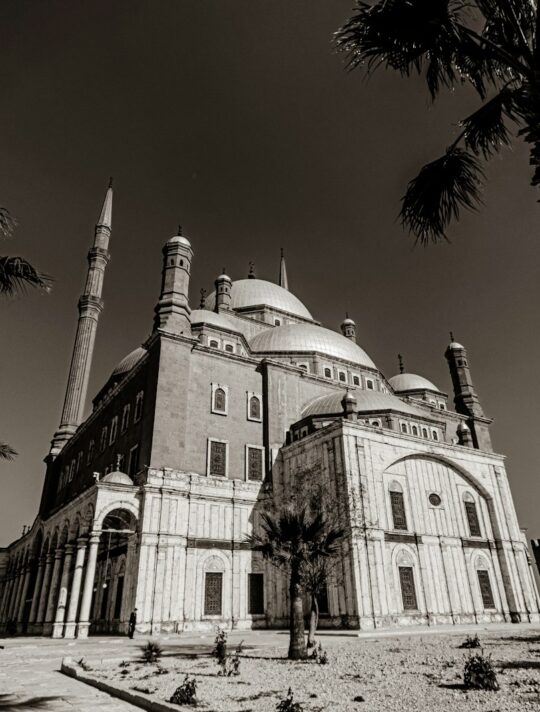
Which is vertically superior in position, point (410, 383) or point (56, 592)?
point (410, 383)

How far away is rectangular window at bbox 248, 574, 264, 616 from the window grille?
16.8ft

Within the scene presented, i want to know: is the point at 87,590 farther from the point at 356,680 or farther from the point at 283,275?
the point at 283,275

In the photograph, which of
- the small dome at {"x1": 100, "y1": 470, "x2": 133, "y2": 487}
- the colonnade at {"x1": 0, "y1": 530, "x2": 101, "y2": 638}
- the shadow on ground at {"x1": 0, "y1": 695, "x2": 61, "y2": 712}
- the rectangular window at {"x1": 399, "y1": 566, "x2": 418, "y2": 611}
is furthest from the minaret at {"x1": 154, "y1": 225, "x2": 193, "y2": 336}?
the shadow on ground at {"x1": 0, "y1": 695, "x2": 61, "y2": 712}

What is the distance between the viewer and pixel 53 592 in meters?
25.8

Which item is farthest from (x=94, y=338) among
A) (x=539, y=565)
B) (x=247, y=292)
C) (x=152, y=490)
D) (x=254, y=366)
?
(x=539, y=565)

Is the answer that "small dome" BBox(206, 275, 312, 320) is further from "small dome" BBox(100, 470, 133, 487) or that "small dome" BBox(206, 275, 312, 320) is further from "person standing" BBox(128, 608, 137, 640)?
"person standing" BBox(128, 608, 137, 640)

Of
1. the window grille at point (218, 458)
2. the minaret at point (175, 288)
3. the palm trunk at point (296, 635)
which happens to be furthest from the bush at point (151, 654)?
the minaret at point (175, 288)

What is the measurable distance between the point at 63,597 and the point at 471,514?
20.4 meters

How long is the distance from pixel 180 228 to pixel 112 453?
14859 millimetres

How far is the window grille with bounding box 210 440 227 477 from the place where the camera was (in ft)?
84.2

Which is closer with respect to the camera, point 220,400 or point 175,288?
point 220,400

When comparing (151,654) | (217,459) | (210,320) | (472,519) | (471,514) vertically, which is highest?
(210,320)

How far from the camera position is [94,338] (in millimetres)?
44531

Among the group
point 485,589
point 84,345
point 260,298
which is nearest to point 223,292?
point 260,298
